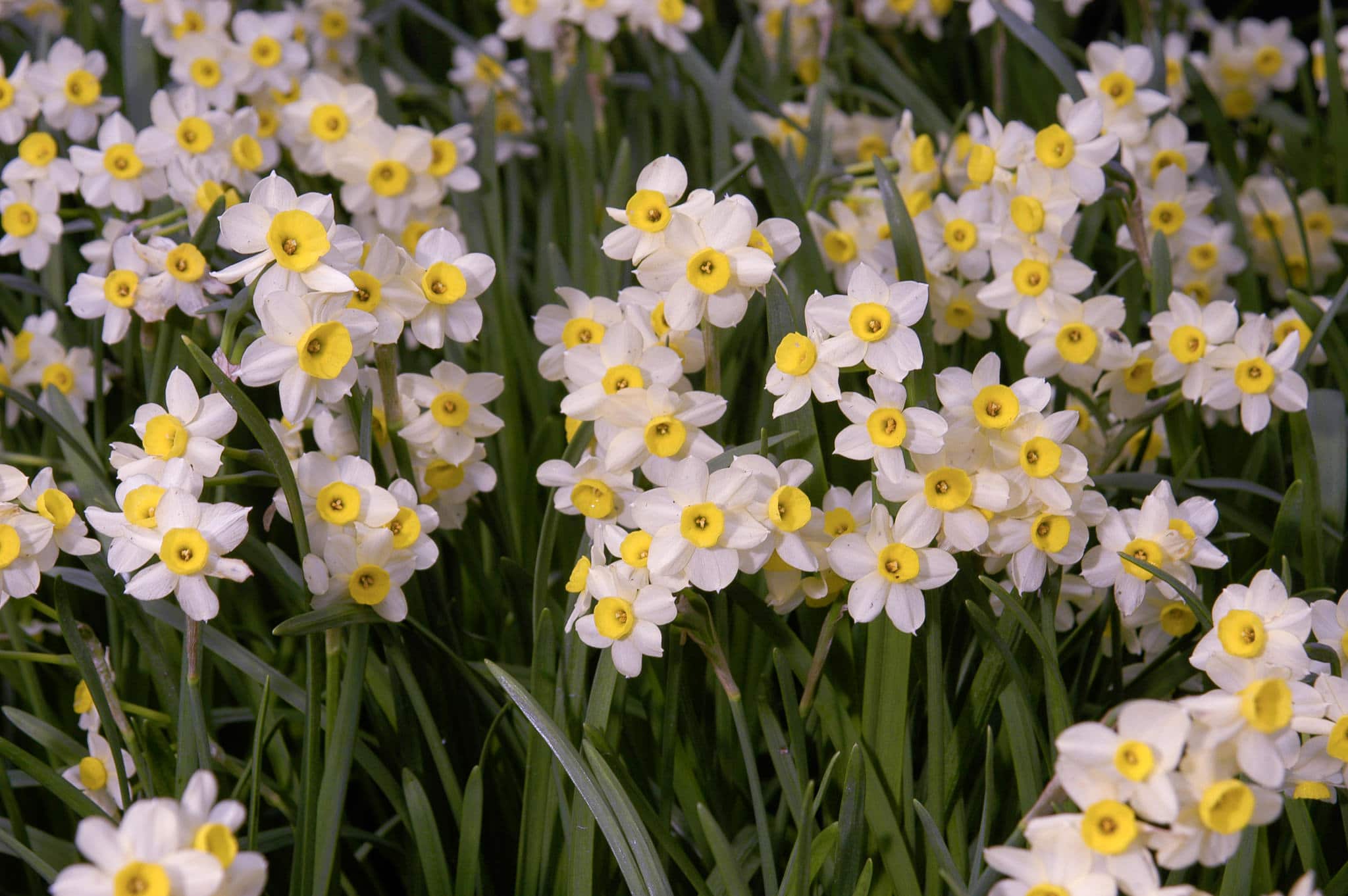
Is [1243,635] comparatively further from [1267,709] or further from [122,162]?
[122,162]

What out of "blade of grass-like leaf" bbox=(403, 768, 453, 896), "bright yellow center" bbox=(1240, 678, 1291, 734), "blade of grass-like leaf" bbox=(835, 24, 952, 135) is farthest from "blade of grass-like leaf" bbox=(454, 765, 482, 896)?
"blade of grass-like leaf" bbox=(835, 24, 952, 135)

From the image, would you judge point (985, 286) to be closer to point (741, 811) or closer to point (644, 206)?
point (644, 206)

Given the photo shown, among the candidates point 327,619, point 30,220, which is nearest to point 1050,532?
point 327,619

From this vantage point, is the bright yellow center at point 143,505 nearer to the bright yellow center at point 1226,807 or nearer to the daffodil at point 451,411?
the daffodil at point 451,411

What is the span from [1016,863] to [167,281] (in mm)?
941

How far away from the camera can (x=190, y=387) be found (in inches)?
35.6

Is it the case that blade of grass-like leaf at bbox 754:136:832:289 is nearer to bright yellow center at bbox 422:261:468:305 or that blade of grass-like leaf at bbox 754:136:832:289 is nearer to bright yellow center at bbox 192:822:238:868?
bright yellow center at bbox 422:261:468:305

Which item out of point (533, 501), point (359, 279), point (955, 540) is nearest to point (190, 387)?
point (359, 279)

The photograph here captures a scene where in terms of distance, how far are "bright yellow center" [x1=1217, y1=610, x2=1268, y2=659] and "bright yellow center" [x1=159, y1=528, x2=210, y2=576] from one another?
79 cm

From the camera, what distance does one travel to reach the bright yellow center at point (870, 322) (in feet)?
3.02

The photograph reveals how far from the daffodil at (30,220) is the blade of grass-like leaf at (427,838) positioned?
884 millimetres

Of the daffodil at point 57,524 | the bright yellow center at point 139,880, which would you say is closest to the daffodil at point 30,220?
the daffodil at point 57,524

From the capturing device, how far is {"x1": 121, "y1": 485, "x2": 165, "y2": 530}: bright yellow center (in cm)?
87

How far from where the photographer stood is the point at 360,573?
3.09 ft
